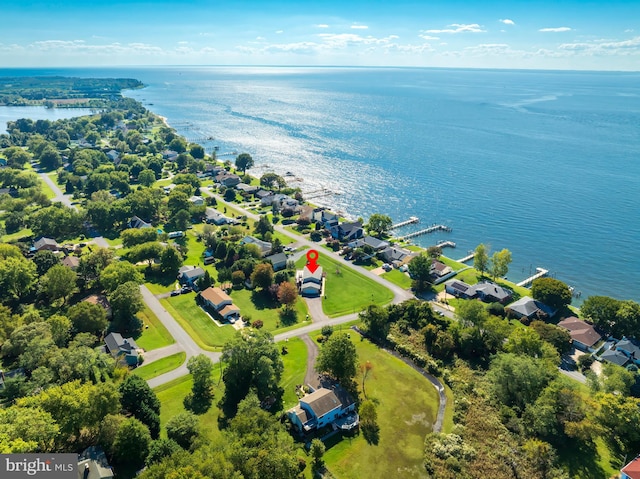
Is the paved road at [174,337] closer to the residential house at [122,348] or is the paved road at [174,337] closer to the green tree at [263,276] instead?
the residential house at [122,348]

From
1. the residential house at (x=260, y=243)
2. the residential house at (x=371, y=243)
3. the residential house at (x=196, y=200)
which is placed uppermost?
the residential house at (x=196, y=200)

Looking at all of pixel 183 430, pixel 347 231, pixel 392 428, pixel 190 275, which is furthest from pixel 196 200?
pixel 392 428

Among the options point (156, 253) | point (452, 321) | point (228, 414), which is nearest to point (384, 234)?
point (452, 321)

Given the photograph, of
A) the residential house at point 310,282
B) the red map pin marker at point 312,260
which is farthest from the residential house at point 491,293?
the red map pin marker at point 312,260

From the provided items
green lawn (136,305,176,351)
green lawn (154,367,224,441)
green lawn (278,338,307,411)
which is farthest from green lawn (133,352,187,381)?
green lawn (278,338,307,411)

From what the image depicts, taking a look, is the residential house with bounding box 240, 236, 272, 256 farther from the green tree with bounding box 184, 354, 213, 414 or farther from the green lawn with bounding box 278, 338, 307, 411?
the green tree with bounding box 184, 354, 213, 414

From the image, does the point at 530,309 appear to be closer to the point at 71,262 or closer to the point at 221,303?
the point at 221,303

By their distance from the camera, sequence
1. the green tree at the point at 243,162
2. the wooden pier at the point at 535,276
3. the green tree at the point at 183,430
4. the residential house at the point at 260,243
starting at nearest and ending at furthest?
the green tree at the point at 183,430 → the wooden pier at the point at 535,276 → the residential house at the point at 260,243 → the green tree at the point at 243,162
